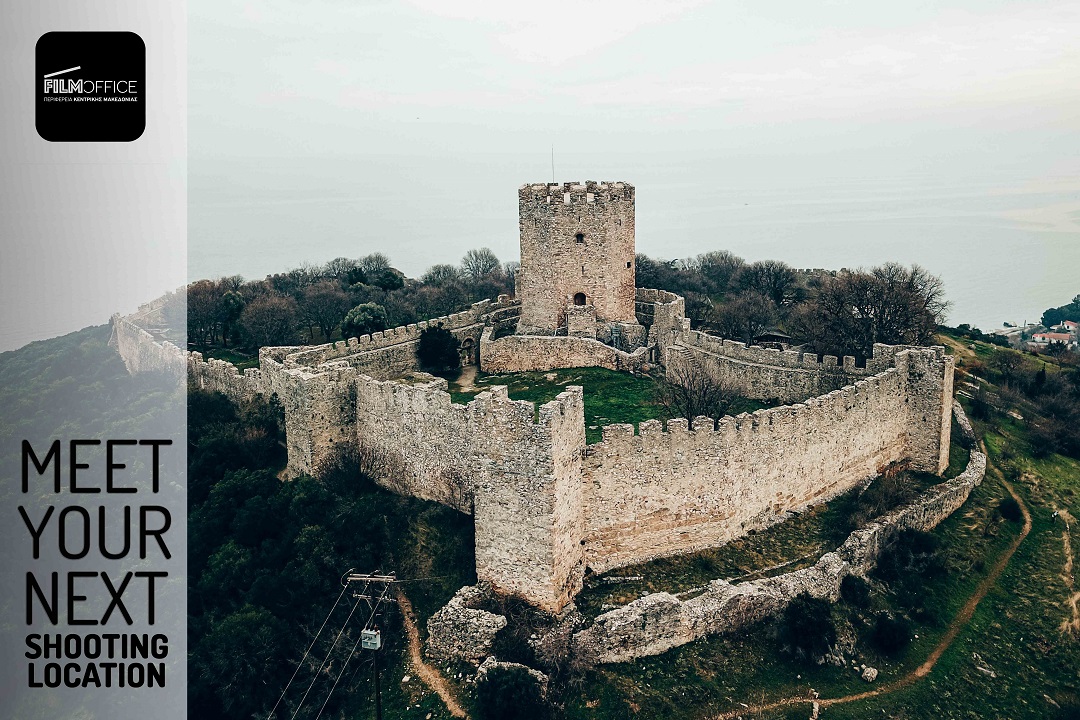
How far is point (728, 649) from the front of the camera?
16078 millimetres

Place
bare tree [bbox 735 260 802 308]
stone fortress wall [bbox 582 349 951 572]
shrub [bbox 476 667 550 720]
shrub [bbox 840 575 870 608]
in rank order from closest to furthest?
1. shrub [bbox 476 667 550 720]
2. stone fortress wall [bbox 582 349 951 572]
3. shrub [bbox 840 575 870 608]
4. bare tree [bbox 735 260 802 308]

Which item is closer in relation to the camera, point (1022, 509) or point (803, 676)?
point (803, 676)

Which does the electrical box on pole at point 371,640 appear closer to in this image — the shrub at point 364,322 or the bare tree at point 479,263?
the shrub at point 364,322

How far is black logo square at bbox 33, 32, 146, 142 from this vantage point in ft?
40.3

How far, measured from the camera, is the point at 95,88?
12414 millimetres

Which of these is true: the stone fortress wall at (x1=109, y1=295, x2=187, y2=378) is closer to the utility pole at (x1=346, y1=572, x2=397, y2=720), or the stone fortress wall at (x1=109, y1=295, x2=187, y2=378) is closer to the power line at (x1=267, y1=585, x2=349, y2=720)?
the power line at (x1=267, y1=585, x2=349, y2=720)

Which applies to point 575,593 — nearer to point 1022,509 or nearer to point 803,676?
point 803,676

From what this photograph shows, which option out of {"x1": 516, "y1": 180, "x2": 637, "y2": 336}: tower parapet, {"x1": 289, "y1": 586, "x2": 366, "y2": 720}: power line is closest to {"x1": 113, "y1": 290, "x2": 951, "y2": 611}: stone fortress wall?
{"x1": 289, "y1": 586, "x2": 366, "y2": 720}: power line

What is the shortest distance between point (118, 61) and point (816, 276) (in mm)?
41972

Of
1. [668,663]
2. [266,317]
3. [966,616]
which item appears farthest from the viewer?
[266,317]

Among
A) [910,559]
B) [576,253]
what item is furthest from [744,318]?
[910,559]

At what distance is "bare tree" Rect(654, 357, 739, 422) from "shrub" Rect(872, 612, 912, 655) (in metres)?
6.77

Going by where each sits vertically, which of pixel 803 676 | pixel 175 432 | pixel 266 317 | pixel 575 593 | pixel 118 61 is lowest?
pixel 803 676

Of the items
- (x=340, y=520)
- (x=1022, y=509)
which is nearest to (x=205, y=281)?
(x=340, y=520)
